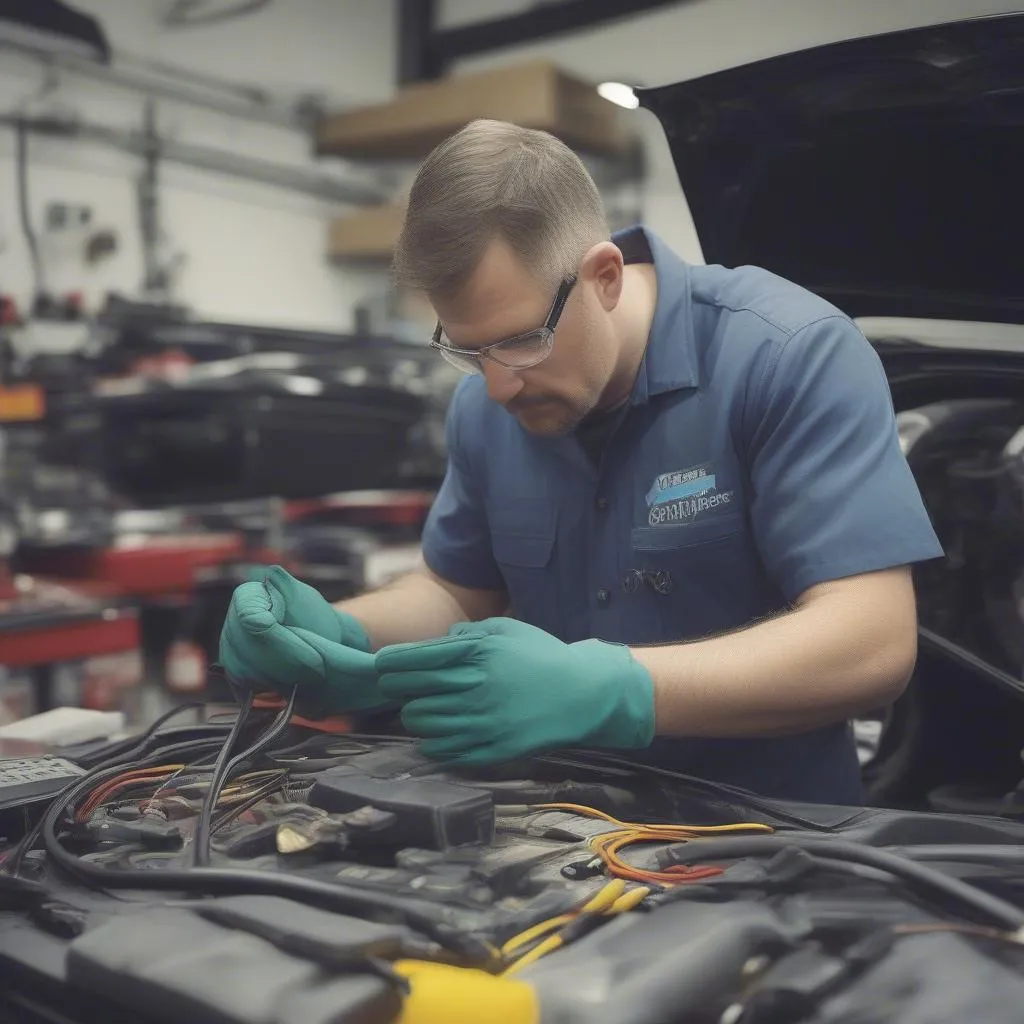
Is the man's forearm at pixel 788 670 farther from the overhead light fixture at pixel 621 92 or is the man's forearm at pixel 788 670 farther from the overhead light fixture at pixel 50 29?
the overhead light fixture at pixel 50 29

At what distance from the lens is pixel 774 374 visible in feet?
3.62

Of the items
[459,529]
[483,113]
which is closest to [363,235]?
[483,113]

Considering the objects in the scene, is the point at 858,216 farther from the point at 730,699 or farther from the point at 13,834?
the point at 13,834

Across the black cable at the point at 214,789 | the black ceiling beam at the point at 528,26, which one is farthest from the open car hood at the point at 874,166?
the black ceiling beam at the point at 528,26

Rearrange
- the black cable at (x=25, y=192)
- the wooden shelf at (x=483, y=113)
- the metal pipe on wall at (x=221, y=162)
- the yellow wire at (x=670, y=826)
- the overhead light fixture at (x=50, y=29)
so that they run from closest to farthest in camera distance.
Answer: the yellow wire at (x=670, y=826) < the overhead light fixture at (x=50, y=29) < the black cable at (x=25, y=192) < the metal pipe on wall at (x=221, y=162) < the wooden shelf at (x=483, y=113)

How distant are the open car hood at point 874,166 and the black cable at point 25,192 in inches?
113

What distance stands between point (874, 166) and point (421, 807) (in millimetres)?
869

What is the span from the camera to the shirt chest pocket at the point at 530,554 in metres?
1.30

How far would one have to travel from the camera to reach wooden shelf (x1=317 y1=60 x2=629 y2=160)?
3971 mm

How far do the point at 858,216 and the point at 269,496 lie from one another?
1.36 meters

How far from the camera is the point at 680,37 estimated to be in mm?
4219

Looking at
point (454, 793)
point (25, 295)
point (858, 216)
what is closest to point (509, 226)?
point (858, 216)

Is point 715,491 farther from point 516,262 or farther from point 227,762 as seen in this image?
point 227,762

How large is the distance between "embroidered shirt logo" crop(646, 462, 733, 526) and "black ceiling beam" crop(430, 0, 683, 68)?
3548mm
